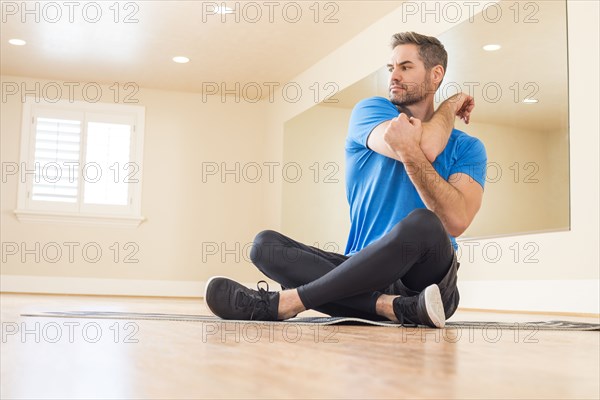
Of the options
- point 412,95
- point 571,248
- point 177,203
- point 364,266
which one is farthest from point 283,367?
point 177,203

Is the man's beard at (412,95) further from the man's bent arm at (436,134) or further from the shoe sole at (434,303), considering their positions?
the shoe sole at (434,303)

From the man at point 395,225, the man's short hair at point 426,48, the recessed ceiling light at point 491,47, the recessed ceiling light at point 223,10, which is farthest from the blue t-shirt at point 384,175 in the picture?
the recessed ceiling light at point 223,10

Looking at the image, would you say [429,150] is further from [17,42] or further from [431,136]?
[17,42]

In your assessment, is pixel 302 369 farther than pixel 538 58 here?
No

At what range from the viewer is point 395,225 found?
184 cm

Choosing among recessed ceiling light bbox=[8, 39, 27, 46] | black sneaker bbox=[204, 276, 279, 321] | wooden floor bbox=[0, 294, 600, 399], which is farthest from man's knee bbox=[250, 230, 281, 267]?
recessed ceiling light bbox=[8, 39, 27, 46]

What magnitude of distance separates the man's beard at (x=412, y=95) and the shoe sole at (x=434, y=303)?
66 cm

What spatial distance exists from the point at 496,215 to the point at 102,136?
4.57m

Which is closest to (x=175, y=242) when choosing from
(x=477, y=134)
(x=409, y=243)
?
(x=477, y=134)

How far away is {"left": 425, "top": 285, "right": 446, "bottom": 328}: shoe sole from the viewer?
1.80 metres

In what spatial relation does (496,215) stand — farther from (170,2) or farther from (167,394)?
(167,394)

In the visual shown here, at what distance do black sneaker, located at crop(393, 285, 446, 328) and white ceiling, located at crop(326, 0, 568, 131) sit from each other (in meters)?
2.37

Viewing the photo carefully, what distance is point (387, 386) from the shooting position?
67cm

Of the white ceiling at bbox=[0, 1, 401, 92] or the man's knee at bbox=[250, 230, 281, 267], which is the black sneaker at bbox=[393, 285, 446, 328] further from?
the white ceiling at bbox=[0, 1, 401, 92]
